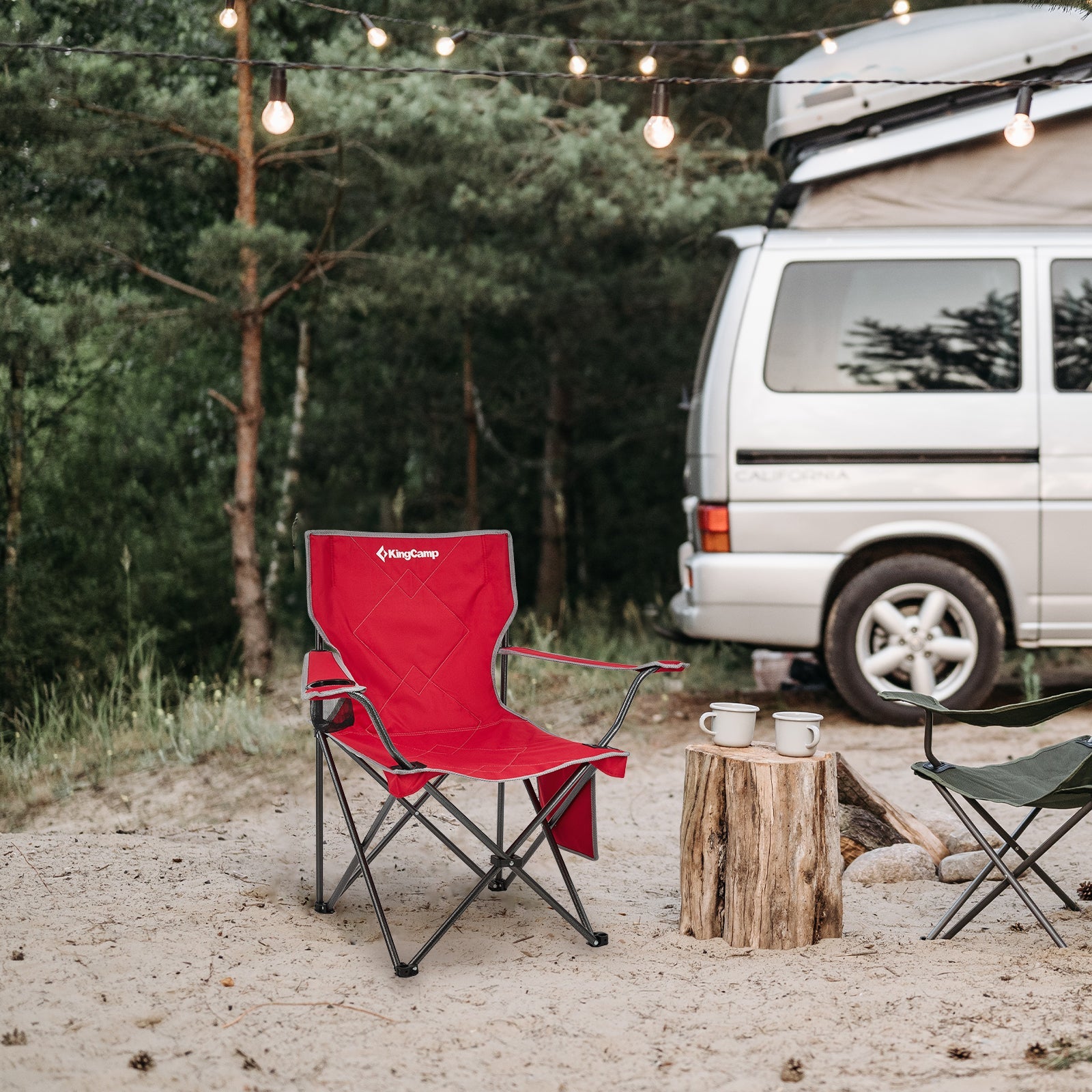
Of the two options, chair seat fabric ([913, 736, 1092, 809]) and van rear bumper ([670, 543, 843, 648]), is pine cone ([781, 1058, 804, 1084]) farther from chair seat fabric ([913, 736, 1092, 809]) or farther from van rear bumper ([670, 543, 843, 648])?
van rear bumper ([670, 543, 843, 648])

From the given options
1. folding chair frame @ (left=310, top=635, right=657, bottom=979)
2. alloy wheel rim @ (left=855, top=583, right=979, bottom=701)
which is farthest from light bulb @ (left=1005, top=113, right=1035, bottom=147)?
folding chair frame @ (left=310, top=635, right=657, bottom=979)

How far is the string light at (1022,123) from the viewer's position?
4.63 meters

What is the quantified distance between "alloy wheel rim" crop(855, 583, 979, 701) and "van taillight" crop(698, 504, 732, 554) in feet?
2.17

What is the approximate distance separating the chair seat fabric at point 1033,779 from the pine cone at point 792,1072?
0.85 metres

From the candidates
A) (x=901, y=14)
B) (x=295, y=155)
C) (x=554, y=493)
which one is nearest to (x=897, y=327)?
(x=901, y=14)

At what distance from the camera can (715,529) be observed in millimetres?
5297

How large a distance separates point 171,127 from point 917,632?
15.3 feet

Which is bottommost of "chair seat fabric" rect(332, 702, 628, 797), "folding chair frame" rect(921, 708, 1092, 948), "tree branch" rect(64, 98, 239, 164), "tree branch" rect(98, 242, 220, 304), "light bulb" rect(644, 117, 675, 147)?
"folding chair frame" rect(921, 708, 1092, 948)

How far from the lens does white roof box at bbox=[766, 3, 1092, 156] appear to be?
5.30 m

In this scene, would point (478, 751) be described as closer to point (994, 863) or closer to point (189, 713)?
point (994, 863)

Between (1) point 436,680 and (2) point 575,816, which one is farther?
(1) point 436,680

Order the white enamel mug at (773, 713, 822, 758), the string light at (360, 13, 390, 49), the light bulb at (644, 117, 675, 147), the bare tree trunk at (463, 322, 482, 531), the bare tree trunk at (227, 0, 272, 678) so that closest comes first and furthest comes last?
1. the white enamel mug at (773, 713, 822, 758)
2. the light bulb at (644, 117, 675, 147)
3. the string light at (360, 13, 390, 49)
4. the bare tree trunk at (227, 0, 272, 678)
5. the bare tree trunk at (463, 322, 482, 531)

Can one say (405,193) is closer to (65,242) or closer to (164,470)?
(65,242)

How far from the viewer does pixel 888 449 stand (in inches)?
207
